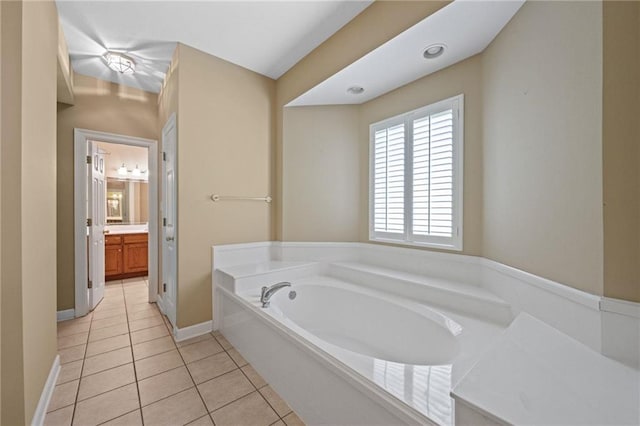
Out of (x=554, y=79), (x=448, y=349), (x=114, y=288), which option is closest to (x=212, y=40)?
(x=554, y=79)

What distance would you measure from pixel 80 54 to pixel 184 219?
6.00 feet

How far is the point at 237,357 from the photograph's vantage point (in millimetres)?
1921

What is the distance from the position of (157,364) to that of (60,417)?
0.52 metres

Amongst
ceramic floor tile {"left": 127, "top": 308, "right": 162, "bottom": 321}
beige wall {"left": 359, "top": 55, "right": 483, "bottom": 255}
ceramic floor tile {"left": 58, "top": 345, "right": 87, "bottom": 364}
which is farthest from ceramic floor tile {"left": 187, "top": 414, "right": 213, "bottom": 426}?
beige wall {"left": 359, "top": 55, "right": 483, "bottom": 255}

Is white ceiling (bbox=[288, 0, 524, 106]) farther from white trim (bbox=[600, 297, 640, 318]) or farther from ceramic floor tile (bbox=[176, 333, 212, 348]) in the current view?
ceramic floor tile (bbox=[176, 333, 212, 348])

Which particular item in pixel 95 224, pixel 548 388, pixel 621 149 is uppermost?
pixel 621 149

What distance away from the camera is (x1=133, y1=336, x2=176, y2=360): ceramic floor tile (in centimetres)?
195

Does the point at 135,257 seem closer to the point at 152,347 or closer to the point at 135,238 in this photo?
the point at 135,238

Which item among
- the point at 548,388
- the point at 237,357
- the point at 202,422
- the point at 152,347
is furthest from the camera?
the point at 152,347

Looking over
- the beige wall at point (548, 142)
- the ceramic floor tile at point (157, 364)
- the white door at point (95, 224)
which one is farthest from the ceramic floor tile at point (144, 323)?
the beige wall at point (548, 142)

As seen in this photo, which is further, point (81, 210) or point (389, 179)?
point (81, 210)

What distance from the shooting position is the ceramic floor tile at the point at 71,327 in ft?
7.51

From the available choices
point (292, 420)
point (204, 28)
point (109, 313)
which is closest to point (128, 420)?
point (292, 420)

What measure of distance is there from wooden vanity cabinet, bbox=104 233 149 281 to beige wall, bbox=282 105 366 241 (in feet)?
9.89
